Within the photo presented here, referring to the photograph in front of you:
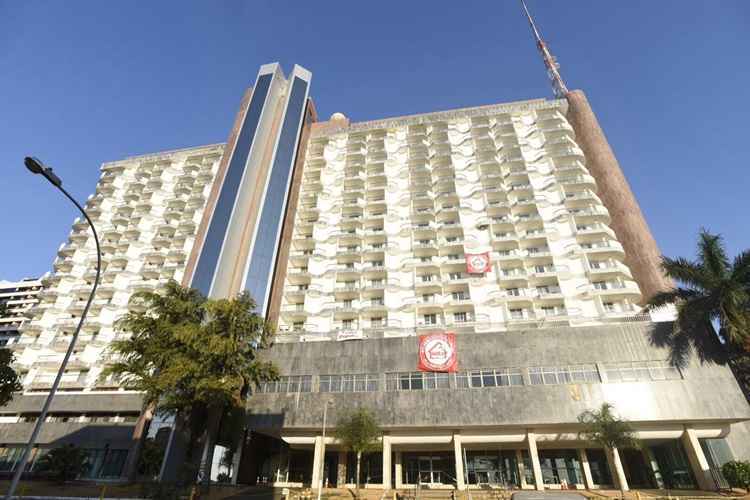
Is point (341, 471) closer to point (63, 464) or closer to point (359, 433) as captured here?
point (359, 433)

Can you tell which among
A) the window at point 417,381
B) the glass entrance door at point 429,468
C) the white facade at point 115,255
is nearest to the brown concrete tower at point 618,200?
the window at point 417,381

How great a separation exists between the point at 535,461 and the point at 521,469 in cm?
374

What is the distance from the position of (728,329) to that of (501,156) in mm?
40897

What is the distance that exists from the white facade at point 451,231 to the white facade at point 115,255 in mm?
22325

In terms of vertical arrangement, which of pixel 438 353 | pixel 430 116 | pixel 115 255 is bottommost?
pixel 438 353

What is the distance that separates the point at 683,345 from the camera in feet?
117

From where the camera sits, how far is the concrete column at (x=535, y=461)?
109 ft

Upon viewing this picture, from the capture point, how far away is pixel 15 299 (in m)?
114

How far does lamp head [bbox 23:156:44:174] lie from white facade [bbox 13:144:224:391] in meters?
50.2

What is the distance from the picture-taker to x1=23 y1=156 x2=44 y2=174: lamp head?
1307 centimetres

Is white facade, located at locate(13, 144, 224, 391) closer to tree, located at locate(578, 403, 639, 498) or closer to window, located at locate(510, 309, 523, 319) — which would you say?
window, located at locate(510, 309, 523, 319)

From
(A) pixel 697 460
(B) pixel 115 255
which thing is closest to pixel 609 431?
(A) pixel 697 460

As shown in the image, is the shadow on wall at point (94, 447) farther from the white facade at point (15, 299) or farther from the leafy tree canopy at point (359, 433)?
the white facade at point (15, 299)

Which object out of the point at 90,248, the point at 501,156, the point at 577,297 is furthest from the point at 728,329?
the point at 90,248
